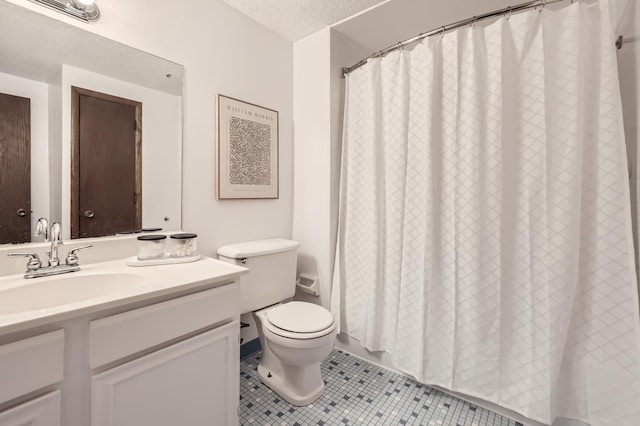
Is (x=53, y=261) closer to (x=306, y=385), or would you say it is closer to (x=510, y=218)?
(x=306, y=385)

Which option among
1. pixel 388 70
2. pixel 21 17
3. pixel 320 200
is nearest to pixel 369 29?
pixel 388 70

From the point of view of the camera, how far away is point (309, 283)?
2.10m

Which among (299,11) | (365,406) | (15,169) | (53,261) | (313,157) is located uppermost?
(299,11)

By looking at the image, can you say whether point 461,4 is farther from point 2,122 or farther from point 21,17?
point 2,122

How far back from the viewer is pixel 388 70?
1736 millimetres

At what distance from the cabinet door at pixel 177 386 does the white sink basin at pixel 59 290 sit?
0.31 metres

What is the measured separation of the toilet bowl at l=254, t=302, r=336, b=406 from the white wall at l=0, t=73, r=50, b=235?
111 cm

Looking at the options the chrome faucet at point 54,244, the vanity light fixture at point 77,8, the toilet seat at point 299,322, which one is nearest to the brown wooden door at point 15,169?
the chrome faucet at point 54,244

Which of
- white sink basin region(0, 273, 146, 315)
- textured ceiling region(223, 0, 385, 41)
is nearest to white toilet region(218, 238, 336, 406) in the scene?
white sink basin region(0, 273, 146, 315)

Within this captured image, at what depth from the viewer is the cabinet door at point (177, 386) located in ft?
2.89

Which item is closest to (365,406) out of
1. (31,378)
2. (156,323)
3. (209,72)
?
(156,323)

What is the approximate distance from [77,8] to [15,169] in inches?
28.8

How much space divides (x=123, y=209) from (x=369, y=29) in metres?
1.85

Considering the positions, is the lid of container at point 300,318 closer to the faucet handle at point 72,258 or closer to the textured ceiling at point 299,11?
the faucet handle at point 72,258
